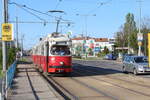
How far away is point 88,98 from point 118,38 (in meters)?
92.3

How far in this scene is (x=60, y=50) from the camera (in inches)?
1088

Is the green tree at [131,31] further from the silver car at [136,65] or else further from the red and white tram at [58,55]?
the red and white tram at [58,55]

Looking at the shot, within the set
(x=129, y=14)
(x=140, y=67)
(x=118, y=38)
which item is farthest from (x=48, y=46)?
(x=129, y=14)

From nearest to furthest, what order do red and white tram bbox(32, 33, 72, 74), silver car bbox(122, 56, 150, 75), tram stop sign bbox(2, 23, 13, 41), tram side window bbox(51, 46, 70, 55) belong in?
tram stop sign bbox(2, 23, 13, 41) → red and white tram bbox(32, 33, 72, 74) → tram side window bbox(51, 46, 70, 55) → silver car bbox(122, 56, 150, 75)

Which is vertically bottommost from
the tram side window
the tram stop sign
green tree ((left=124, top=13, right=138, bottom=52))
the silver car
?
the silver car

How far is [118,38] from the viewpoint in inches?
4195

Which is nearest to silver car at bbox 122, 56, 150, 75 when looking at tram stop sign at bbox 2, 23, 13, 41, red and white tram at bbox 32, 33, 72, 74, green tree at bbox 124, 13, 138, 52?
red and white tram at bbox 32, 33, 72, 74

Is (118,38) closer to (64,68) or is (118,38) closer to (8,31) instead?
(64,68)

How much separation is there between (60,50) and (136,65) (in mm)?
6084

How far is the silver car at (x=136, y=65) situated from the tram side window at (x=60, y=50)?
18.4ft

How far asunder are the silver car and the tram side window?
562cm

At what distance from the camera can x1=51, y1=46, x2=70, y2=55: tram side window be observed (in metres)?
27.5

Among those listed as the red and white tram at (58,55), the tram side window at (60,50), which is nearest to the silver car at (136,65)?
the red and white tram at (58,55)

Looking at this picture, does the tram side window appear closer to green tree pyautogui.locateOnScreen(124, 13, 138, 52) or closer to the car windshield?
the car windshield
